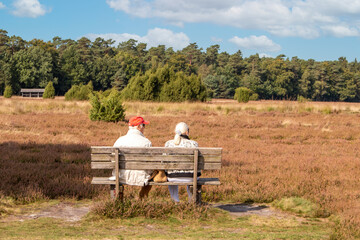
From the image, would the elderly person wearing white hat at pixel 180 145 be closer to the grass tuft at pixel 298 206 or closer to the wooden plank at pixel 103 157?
the wooden plank at pixel 103 157

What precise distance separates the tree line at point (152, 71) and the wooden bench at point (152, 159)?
36.8 m

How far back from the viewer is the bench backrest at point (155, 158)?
5.70 m

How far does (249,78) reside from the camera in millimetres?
99062

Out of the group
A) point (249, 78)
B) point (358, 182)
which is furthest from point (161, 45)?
point (358, 182)

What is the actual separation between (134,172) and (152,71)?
38.2 metres

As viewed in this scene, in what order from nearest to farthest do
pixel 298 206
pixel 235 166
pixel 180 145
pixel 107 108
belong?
pixel 180 145 < pixel 298 206 < pixel 235 166 < pixel 107 108

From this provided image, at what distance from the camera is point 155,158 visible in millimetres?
5707

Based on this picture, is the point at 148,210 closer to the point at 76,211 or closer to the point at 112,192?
the point at 112,192

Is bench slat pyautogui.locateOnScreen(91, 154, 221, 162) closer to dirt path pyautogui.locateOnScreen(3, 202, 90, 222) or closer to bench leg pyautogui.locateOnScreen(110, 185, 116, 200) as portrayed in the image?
bench leg pyautogui.locateOnScreen(110, 185, 116, 200)

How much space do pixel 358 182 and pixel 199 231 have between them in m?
4.75

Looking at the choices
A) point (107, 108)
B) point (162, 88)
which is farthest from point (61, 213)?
point (162, 88)

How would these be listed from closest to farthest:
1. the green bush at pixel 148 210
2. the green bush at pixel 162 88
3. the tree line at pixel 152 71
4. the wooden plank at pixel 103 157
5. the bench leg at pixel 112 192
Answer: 1. the green bush at pixel 148 210
2. the wooden plank at pixel 103 157
3. the bench leg at pixel 112 192
4. the green bush at pixel 162 88
5. the tree line at pixel 152 71

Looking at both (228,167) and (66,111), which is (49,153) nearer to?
(228,167)

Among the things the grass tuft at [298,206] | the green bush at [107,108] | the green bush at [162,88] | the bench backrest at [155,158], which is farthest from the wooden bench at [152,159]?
the green bush at [162,88]
